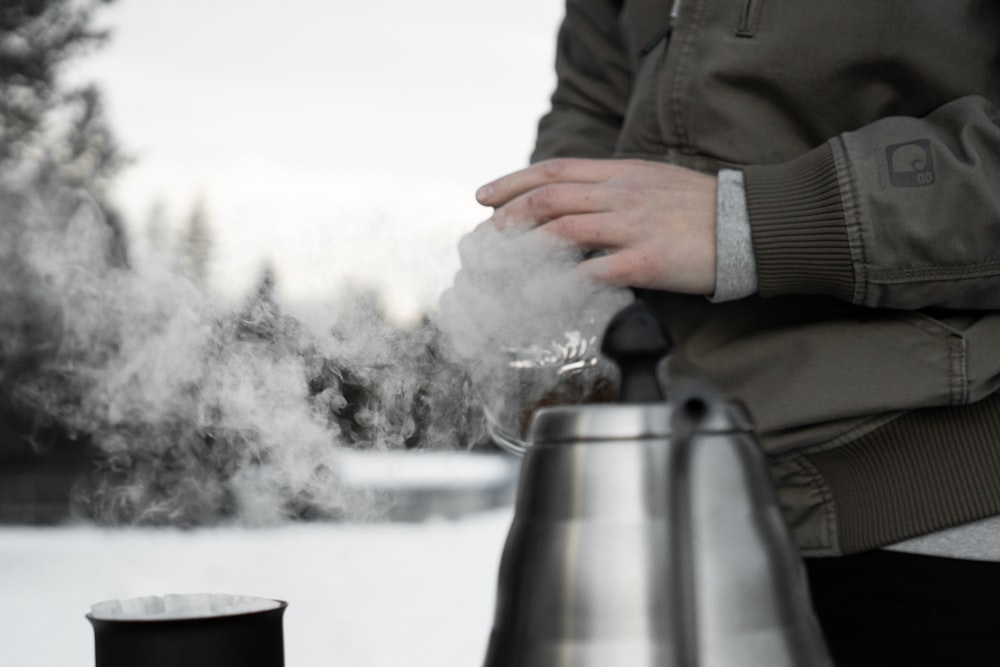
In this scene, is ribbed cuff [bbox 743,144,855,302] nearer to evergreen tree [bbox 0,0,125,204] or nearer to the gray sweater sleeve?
the gray sweater sleeve

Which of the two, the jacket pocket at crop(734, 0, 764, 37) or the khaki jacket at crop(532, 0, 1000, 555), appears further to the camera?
the jacket pocket at crop(734, 0, 764, 37)

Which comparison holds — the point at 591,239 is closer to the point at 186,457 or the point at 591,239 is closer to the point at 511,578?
the point at 511,578

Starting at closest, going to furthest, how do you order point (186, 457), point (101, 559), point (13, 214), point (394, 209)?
point (394, 209) < point (186, 457) < point (13, 214) < point (101, 559)

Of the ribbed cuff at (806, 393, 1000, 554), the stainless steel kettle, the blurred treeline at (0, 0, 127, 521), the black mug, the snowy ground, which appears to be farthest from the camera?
the blurred treeline at (0, 0, 127, 521)

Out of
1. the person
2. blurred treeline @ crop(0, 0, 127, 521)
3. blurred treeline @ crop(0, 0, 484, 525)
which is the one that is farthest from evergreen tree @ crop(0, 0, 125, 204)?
the person

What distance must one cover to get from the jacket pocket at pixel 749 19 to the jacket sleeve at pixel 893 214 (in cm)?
17

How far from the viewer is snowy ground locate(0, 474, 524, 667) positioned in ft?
14.2

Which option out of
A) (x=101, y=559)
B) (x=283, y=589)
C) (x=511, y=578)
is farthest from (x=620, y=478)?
(x=101, y=559)

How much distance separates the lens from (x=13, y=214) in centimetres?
162

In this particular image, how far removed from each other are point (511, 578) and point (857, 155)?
468mm

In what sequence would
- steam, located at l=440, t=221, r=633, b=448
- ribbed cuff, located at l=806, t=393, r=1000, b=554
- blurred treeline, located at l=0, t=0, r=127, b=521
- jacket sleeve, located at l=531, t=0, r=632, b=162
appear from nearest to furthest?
steam, located at l=440, t=221, r=633, b=448, ribbed cuff, located at l=806, t=393, r=1000, b=554, jacket sleeve, located at l=531, t=0, r=632, b=162, blurred treeline, located at l=0, t=0, r=127, b=521

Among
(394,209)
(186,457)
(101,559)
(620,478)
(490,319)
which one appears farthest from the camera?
(101,559)

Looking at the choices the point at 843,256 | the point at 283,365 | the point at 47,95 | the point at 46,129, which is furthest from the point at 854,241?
the point at 47,95

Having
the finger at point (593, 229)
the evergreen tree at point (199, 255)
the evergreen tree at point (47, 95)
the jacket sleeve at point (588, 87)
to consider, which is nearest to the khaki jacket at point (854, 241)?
the finger at point (593, 229)
